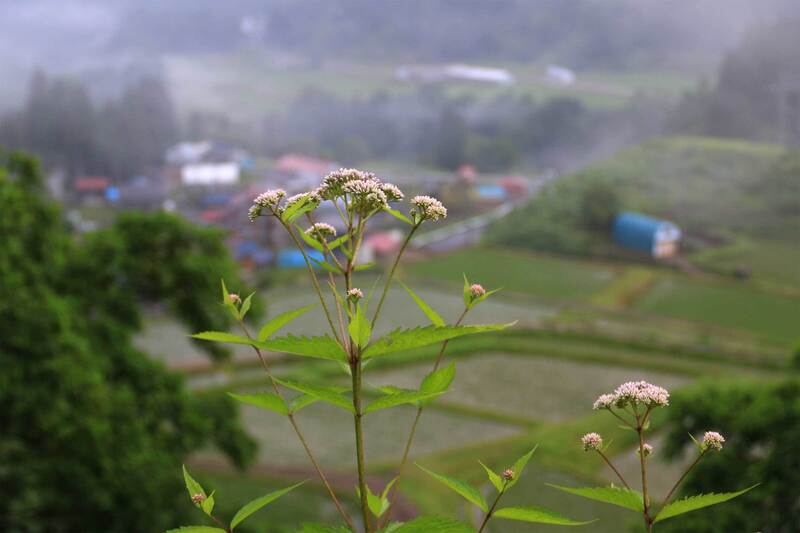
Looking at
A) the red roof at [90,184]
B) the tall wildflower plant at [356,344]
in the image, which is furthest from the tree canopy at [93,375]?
the red roof at [90,184]

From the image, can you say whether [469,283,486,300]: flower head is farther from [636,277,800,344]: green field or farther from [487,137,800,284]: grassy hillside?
[487,137,800,284]: grassy hillside

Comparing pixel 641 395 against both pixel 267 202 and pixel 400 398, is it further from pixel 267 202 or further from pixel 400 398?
pixel 267 202

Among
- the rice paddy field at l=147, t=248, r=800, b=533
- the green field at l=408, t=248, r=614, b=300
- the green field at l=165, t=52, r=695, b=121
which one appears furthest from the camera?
the green field at l=165, t=52, r=695, b=121

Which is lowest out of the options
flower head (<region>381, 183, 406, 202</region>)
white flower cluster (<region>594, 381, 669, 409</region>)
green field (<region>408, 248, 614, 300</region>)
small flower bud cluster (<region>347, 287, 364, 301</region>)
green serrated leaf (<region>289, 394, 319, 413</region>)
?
green field (<region>408, 248, 614, 300</region>)

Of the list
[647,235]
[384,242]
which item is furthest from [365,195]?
[384,242]

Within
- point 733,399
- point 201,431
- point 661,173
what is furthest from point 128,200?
point 733,399

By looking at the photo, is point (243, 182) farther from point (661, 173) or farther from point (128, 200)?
point (661, 173)

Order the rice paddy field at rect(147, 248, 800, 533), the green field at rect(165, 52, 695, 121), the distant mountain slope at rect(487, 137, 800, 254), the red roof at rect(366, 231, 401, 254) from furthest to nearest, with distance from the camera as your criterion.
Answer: the green field at rect(165, 52, 695, 121) < the red roof at rect(366, 231, 401, 254) < the distant mountain slope at rect(487, 137, 800, 254) < the rice paddy field at rect(147, 248, 800, 533)

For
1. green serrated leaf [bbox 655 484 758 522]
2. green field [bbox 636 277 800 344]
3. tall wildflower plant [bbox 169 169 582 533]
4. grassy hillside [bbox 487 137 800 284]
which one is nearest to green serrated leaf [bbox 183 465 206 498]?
tall wildflower plant [bbox 169 169 582 533]
